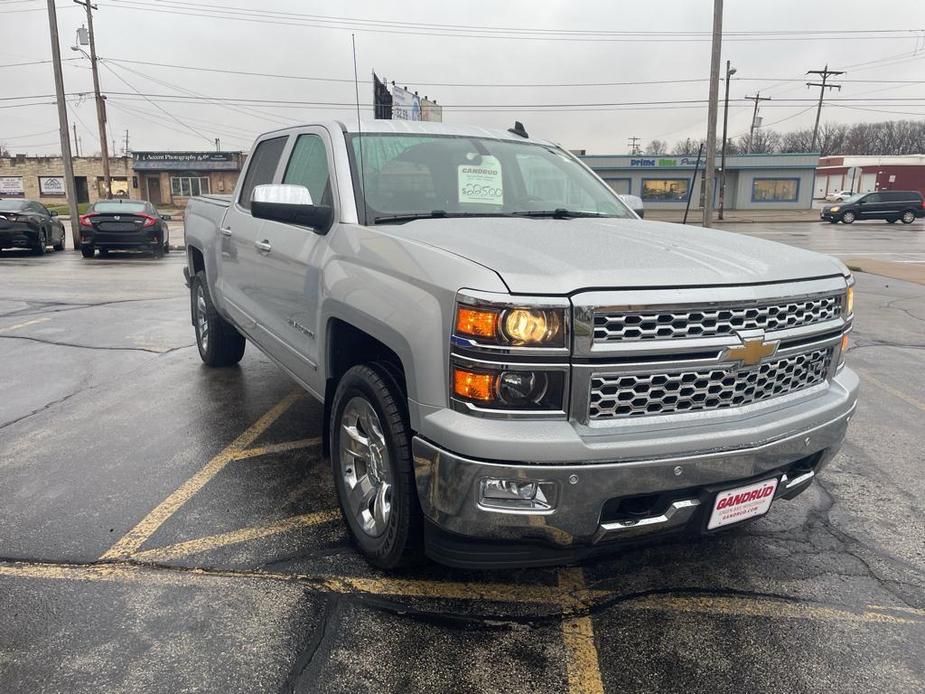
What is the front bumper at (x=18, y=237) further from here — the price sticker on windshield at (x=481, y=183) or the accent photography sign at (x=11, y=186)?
the accent photography sign at (x=11, y=186)

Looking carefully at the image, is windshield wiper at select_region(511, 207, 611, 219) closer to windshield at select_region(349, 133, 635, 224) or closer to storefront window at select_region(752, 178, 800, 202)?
windshield at select_region(349, 133, 635, 224)

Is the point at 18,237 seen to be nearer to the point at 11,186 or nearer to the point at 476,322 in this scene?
the point at 476,322

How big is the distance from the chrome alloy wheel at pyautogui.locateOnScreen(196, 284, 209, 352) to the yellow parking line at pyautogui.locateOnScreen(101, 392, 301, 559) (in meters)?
1.38

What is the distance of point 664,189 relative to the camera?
50906mm

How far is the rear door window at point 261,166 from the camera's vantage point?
4.71 m

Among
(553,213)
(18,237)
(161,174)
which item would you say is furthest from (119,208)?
(161,174)

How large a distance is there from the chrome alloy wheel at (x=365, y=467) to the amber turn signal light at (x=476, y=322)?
0.71 m

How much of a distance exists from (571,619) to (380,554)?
2.66ft

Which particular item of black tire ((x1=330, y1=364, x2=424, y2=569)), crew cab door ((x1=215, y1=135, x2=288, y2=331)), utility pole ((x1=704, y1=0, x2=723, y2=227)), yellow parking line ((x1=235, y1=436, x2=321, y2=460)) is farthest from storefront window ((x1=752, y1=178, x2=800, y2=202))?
black tire ((x1=330, y1=364, x2=424, y2=569))

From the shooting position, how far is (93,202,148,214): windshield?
17641mm

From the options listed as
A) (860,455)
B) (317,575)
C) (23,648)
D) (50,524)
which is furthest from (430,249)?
(860,455)

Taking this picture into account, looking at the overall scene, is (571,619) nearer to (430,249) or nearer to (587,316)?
(587,316)

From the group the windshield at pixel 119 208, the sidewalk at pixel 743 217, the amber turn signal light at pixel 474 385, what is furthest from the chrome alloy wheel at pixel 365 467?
the sidewalk at pixel 743 217

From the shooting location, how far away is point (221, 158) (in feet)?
172
